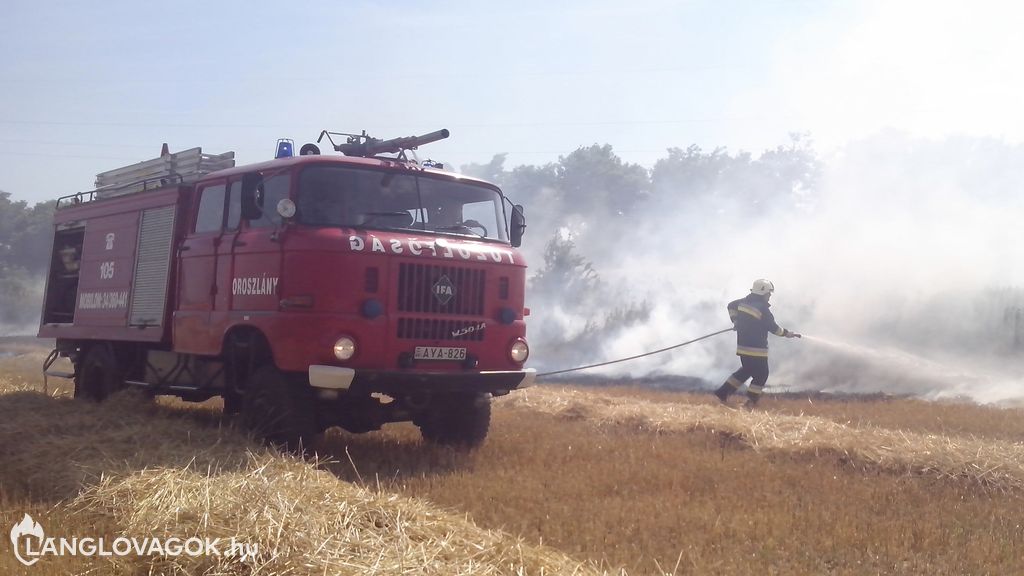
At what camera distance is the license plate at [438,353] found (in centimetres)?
764

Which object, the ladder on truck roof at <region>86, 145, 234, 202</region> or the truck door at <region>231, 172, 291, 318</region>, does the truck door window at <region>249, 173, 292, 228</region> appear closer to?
the truck door at <region>231, 172, 291, 318</region>

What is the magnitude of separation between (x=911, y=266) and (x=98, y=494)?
18690mm

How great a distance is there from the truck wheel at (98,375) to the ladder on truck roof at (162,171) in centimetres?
200

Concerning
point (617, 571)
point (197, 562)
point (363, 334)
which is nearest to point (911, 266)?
point (363, 334)

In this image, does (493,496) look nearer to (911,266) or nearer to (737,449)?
(737,449)

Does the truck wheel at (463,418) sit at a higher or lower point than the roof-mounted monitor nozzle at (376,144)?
lower

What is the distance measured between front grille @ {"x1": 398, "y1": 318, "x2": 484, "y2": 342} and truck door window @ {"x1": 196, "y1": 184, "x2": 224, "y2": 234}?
7.86 ft

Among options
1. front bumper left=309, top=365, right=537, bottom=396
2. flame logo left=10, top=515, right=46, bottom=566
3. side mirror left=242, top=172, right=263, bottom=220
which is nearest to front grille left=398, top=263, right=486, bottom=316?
front bumper left=309, top=365, right=537, bottom=396

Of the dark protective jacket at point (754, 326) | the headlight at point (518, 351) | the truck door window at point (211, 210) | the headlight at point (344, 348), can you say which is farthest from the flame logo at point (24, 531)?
the dark protective jacket at point (754, 326)

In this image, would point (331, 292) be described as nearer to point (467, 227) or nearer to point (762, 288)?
point (467, 227)

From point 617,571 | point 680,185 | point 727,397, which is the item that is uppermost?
point 680,185

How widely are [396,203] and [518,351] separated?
5.91 ft

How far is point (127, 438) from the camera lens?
7.36 metres

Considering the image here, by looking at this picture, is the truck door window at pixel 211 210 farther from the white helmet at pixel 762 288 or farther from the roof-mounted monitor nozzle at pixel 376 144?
the white helmet at pixel 762 288
